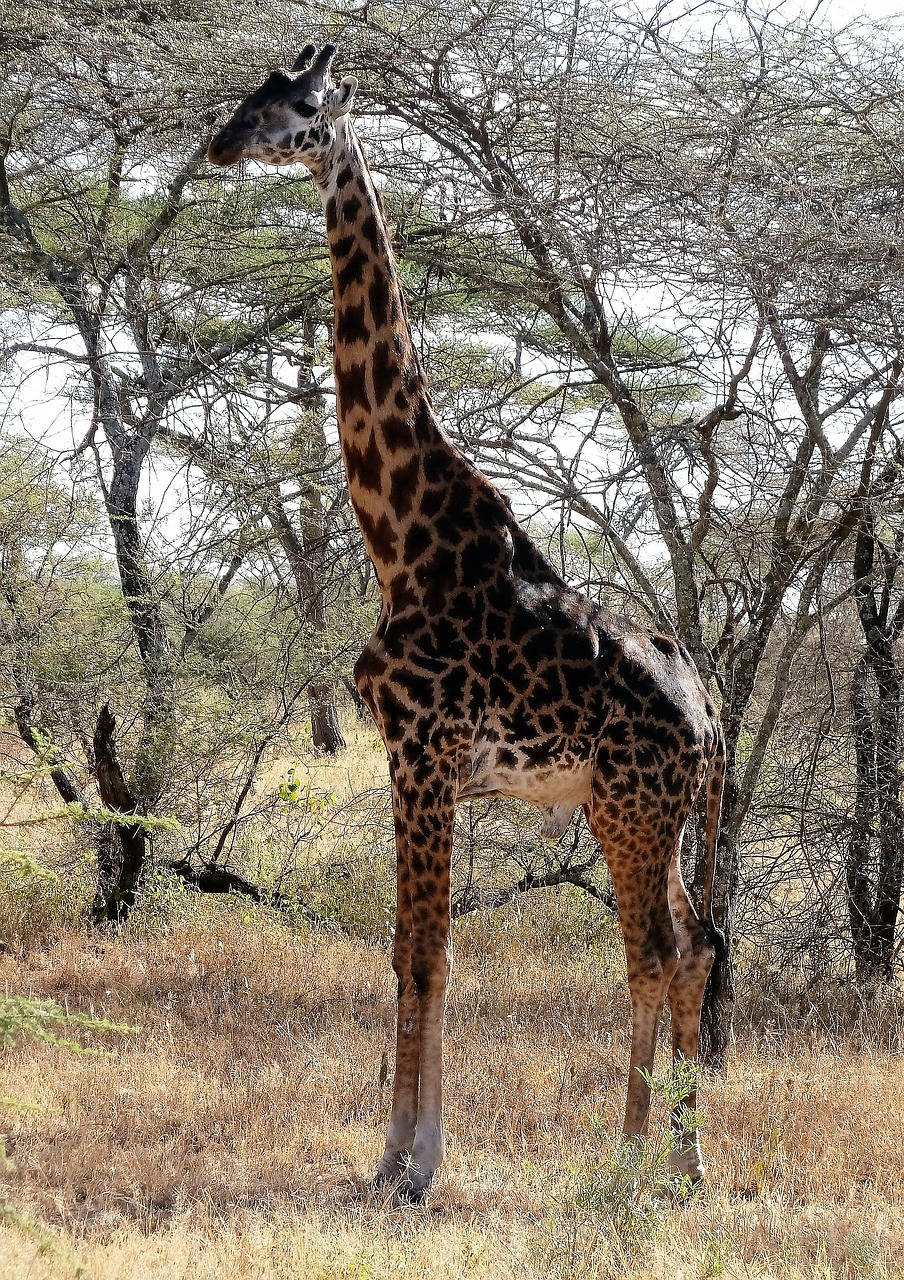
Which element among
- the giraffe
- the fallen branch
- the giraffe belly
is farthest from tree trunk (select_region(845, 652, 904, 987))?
the fallen branch

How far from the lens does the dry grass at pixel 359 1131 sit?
381 cm

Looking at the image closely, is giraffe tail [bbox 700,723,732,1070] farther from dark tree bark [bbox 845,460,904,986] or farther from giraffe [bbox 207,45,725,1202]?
dark tree bark [bbox 845,460,904,986]

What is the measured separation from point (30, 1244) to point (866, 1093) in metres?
3.53

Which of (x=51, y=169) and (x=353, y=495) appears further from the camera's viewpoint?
(x=51, y=169)

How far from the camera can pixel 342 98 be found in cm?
443

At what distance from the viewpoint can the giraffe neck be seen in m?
4.60

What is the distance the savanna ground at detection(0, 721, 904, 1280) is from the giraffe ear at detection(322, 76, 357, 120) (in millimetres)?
3131

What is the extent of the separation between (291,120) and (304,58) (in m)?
0.33

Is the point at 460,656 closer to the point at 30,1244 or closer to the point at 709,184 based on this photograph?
the point at 30,1244

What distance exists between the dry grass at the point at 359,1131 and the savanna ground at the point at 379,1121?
0.01 metres

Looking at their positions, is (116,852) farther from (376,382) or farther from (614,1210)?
(614,1210)

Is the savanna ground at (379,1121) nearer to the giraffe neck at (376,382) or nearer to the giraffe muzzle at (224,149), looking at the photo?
the giraffe neck at (376,382)

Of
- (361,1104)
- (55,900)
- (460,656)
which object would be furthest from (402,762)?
(55,900)

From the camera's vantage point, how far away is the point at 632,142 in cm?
572
